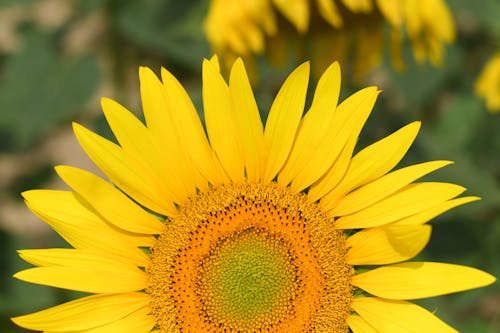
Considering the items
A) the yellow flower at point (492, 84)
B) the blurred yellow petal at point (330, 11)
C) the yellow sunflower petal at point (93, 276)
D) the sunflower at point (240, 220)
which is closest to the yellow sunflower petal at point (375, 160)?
the sunflower at point (240, 220)

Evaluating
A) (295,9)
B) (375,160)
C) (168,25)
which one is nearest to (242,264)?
(375,160)

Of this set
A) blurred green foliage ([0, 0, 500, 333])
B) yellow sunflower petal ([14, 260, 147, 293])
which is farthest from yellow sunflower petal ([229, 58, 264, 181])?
blurred green foliage ([0, 0, 500, 333])

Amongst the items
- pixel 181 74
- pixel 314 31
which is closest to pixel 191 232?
pixel 314 31

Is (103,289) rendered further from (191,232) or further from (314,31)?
(314,31)

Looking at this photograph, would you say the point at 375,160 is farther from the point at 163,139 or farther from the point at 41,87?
the point at 41,87

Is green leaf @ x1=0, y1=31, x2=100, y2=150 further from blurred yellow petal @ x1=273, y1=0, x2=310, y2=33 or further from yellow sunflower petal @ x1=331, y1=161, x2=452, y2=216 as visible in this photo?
yellow sunflower petal @ x1=331, y1=161, x2=452, y2=216
